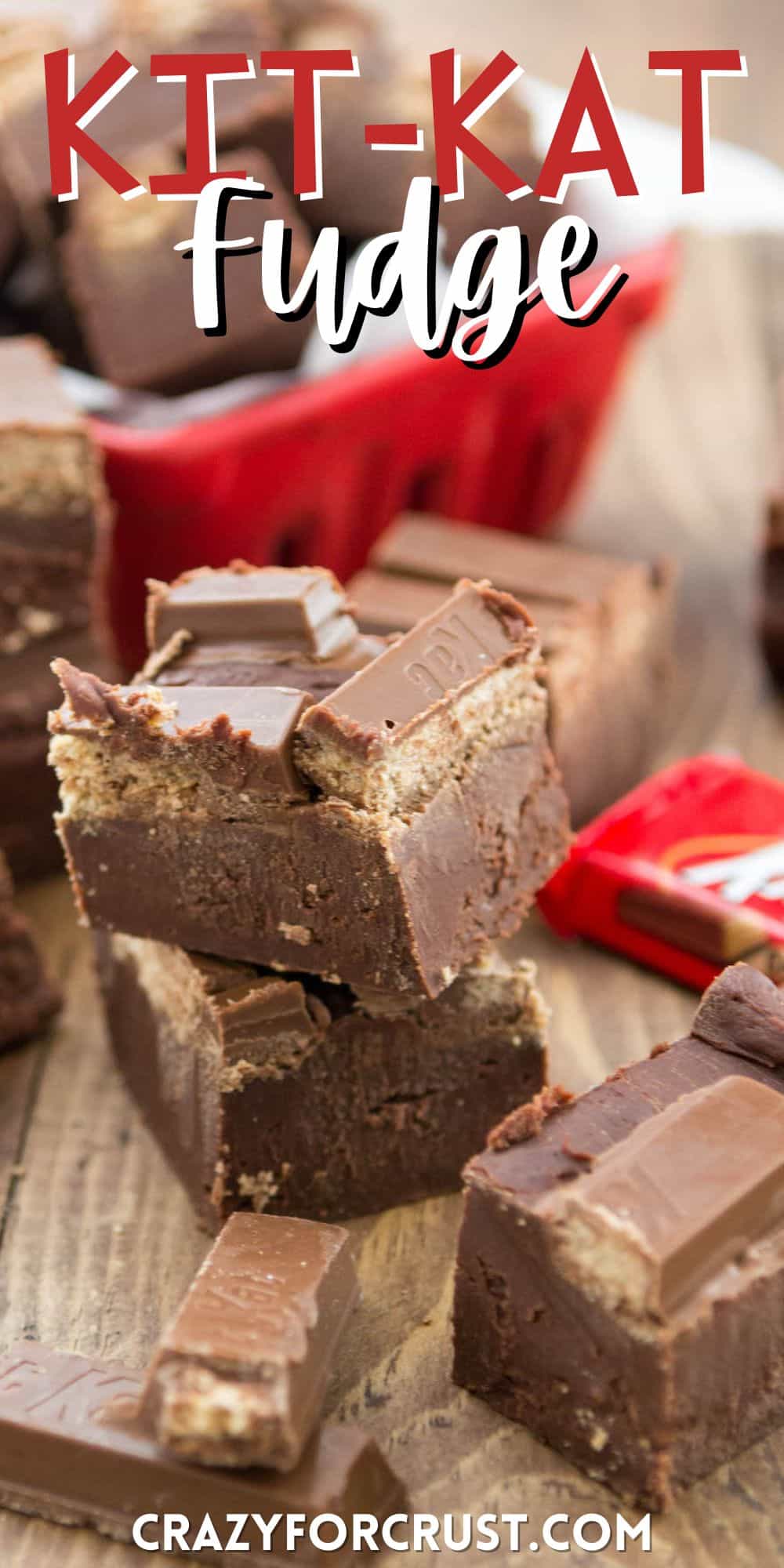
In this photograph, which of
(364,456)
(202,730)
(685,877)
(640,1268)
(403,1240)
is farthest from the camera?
(364,456)

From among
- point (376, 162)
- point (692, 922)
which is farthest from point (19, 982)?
point (376, 162)

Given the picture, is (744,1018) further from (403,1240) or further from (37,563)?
(37,563)

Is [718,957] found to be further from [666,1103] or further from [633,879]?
[666,1103]

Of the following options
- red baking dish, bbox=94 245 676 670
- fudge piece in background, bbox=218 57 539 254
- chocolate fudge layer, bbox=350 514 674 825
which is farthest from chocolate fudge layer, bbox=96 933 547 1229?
fudge piece in background, bbox=218 57 539 254

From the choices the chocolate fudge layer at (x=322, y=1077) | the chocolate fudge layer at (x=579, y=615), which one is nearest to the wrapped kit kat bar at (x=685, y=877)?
the chocolate fudge layer at (x=579, y=615)

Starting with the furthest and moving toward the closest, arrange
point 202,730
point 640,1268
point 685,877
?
point 685,877 → point 202,730 → point 640,1268

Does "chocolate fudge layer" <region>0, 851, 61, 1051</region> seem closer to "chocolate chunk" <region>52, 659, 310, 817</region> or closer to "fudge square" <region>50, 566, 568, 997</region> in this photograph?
"fudge square" <region>50, 566, 568, 997</region>

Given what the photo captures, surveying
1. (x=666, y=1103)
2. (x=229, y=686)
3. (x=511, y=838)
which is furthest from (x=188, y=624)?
(x=666, y=1103)
